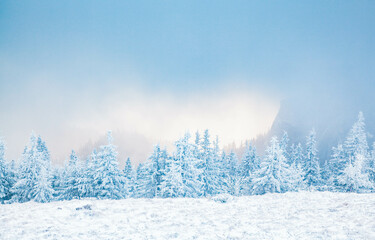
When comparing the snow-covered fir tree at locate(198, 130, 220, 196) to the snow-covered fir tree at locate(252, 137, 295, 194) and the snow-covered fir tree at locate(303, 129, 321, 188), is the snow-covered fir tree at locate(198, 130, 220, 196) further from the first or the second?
the snow-covered fir tree at locate(303, 129, 321, 188)

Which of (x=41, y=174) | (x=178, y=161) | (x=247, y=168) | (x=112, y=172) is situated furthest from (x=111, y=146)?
(x=247, y=168)

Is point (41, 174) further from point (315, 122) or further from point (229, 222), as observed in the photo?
point (315, 122)

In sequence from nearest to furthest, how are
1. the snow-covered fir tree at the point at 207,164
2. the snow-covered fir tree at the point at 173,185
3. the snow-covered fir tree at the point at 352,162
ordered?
the snow-covered fir tree at the point at 173,185 → the snow-covered fir tree at the point at 352,162 → the snow-covered fir tree at the point at 207,164

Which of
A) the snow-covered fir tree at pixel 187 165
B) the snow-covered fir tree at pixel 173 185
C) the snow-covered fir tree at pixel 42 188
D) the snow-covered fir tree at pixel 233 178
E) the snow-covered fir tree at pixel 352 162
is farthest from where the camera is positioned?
the snow-covered fir tree at pixel 233 178

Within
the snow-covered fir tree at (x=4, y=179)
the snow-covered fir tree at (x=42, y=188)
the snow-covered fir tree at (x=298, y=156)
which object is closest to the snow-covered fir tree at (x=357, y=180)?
the snow-covered fir tree at (x=298, y=156)

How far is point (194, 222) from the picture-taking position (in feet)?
43.3

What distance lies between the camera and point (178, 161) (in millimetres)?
29984

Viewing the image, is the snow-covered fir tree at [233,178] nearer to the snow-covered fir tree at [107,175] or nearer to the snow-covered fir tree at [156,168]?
the snow-covered fir tree at [156,168]

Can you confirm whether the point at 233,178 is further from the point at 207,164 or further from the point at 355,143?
the point at 355,143

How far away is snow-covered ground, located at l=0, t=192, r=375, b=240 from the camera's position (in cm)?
1055

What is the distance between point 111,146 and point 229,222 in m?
22.6

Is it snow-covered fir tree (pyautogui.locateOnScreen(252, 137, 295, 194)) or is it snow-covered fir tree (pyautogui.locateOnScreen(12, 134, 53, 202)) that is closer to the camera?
snow-covered fir tree (pyautogui.locateOnScreen(252, 137, 295, 194))

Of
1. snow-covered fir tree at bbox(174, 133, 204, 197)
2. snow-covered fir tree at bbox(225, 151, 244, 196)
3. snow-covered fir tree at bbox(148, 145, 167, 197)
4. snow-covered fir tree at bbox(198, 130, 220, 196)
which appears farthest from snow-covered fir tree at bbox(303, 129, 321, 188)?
snow-covered fir tree at bbox(148, 145, 167, 197)

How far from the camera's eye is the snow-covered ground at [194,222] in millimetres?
10555
